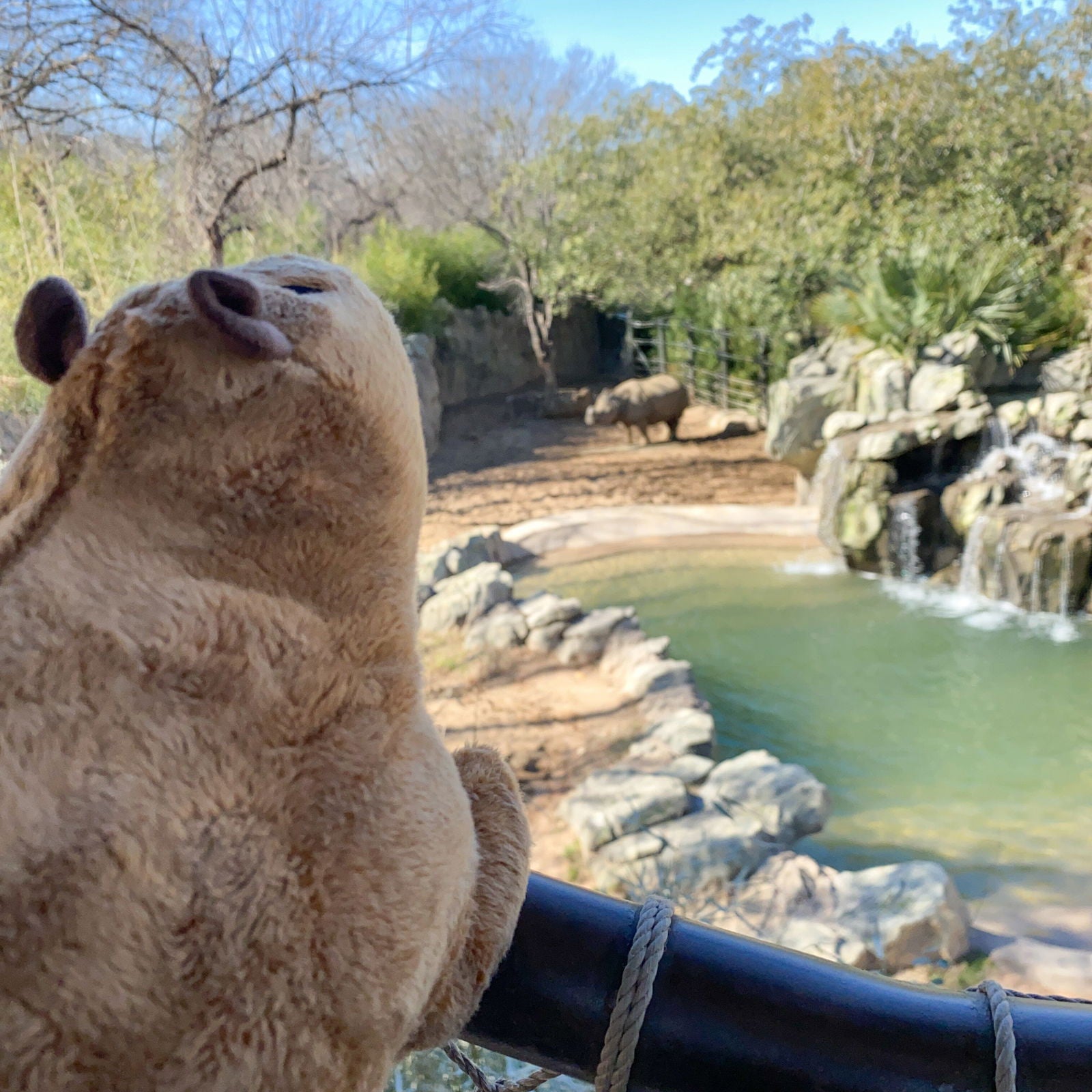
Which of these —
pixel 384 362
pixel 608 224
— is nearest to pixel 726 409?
pixel 608 224

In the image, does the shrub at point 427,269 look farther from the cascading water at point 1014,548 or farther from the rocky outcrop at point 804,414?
the cascading water at point 1014,548

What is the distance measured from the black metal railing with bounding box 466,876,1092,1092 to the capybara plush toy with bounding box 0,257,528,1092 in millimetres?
39

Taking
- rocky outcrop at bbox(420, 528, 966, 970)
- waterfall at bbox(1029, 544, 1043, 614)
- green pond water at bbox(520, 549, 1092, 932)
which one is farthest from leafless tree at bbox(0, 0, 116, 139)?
waterfall at bbox(1029, 544, 1043, 614)

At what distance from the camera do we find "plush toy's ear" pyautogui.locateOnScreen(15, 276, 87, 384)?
426mm

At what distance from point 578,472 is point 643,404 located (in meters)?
1.43

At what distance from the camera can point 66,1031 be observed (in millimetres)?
328

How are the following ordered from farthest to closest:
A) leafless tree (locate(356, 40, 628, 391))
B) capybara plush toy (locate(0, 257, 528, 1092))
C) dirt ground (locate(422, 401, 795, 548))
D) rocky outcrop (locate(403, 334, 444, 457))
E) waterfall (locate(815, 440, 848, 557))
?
leafless tree (locate(356, 40, 628, 391)), rocky outcrop (locate(403, 334, 444, 457)), dirt ground (locate(422, 401, 795, 548)), waterfall (locate(815, 440, 848, 557)), capybara plush toy (locate(0, 257, 528, 1092))

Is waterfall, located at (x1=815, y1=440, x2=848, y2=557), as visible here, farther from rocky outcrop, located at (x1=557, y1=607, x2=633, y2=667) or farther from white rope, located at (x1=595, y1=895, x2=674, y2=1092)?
white rope, located at (x1=595, y1=895, x2=674, y2=1092)

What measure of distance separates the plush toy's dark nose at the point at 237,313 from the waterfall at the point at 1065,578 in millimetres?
6969

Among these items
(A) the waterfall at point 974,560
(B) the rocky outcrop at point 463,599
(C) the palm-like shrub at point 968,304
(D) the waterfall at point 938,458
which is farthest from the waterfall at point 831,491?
(B) the rocky outcrop at point 463,599

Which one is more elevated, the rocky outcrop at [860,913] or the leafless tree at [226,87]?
the leafless tree at [226,87]

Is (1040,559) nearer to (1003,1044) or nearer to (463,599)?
(463,599)

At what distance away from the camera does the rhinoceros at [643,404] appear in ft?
39.7

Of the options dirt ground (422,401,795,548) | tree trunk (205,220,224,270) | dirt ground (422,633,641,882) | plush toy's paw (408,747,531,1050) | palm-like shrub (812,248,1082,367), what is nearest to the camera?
plush toy's paw (408,747,531,1050)
